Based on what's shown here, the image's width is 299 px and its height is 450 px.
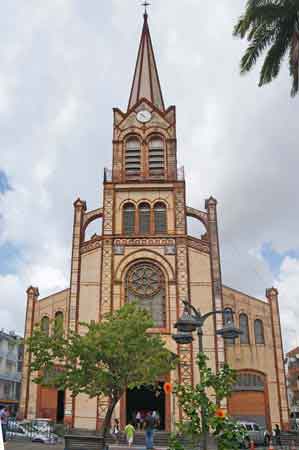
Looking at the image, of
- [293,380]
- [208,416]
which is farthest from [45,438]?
[293,380]

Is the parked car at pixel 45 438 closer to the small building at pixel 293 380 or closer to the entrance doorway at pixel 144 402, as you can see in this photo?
the entrance doorway at pixel 144 402

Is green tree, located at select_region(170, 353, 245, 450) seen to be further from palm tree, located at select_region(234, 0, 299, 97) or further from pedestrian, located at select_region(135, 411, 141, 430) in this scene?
pedestrian, located at select_region(135, 411, 141, 430)

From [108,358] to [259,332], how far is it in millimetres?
15165

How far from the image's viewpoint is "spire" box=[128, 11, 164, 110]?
135ft

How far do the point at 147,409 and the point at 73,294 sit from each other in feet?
29.8

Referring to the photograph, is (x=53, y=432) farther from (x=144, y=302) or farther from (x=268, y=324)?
(x=268, y=324)

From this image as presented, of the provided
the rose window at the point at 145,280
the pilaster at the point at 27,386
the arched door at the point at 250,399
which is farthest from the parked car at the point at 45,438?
the arched door at the point at 250,399

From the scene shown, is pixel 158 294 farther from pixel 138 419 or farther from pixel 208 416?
pixel 208 416

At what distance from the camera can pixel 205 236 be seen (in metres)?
36.0

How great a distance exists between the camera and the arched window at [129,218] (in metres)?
34.0

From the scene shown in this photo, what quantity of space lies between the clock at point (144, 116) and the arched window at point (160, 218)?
761 cm

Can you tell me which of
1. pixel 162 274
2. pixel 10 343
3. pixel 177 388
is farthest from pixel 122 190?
pixel 10 343

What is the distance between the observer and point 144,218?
34344mm

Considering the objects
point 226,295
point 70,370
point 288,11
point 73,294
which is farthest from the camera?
point 226,295
